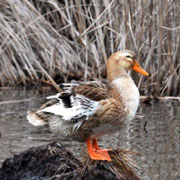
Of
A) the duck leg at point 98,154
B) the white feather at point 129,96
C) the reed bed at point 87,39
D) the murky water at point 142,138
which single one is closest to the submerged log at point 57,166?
the duck leg at point 98,154

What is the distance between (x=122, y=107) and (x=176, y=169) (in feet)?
2.52

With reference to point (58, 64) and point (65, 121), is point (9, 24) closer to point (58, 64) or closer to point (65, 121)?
point (58, 64)

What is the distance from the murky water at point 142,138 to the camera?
5.06 metres

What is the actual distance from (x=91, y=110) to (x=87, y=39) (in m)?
4.52

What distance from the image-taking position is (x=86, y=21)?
9.67 meters

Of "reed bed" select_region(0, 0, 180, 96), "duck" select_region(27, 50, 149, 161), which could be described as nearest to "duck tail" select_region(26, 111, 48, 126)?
"duck" select_region(27, 50, 149, 161)

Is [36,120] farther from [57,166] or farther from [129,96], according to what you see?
[129,96]

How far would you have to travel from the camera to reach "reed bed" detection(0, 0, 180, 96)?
7.60 meters

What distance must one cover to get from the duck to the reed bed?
8.82 feet

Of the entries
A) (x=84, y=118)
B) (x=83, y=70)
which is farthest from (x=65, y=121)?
(x=83, y=70)

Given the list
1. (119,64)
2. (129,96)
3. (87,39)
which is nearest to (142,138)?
(119,64)

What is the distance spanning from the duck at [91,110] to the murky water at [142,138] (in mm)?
538

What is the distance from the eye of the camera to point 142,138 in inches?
239

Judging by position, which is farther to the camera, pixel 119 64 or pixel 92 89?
pixel 119 64
